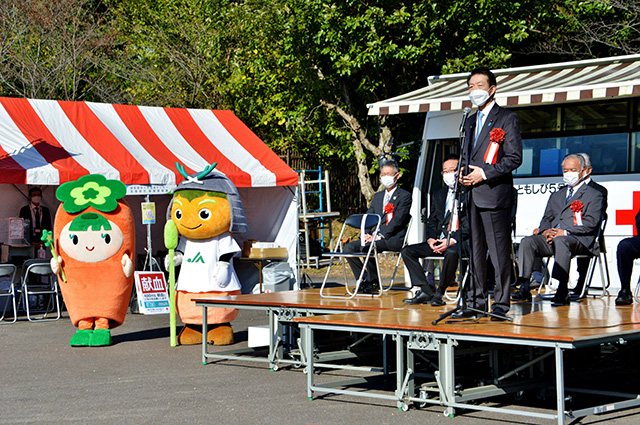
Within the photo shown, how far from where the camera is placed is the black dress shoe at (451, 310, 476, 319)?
629 cm

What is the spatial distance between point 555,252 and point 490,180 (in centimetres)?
230

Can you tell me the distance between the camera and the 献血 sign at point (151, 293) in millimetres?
9984

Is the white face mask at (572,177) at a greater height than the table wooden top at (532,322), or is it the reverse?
the white face mask at (572,177)

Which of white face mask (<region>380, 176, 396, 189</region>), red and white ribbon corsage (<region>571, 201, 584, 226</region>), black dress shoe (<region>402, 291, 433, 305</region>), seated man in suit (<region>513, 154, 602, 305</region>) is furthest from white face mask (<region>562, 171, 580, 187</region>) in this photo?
black dress shoe (<region>402, 291, 433, 305</region>)

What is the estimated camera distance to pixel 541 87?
32.9 feet

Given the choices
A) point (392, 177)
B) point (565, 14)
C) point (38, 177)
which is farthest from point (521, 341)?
point (565, 14)

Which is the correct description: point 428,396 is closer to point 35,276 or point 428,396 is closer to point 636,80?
point 636,80

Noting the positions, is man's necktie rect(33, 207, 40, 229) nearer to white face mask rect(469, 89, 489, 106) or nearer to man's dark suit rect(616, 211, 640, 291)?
man's dark suit rect(616, 211, 640, 291)

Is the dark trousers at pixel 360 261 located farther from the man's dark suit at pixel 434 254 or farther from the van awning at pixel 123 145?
the van awning at pixel 123 145

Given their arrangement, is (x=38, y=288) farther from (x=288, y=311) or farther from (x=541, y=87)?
(x=541, y=87)

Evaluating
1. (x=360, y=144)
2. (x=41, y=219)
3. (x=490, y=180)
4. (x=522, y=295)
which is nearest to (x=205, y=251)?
(x=522, y=295)

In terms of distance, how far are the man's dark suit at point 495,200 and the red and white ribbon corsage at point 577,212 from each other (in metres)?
2.35

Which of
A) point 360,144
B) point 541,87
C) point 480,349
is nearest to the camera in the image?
point 480,349

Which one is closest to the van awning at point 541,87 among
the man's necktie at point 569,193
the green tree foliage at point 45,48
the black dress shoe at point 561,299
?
the man's necktie at point 569,193
